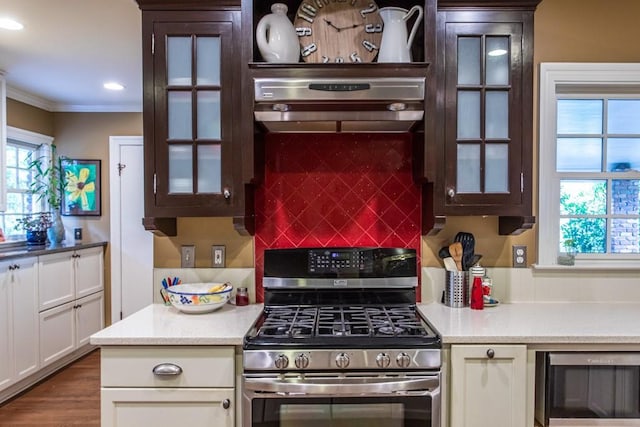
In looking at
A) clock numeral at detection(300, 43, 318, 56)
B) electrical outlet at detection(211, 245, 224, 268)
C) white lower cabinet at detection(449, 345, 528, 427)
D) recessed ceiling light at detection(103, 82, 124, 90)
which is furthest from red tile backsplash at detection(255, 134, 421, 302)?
recessed ceiling light at detection(103, 82, 124, 90)

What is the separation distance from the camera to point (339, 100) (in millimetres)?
1716

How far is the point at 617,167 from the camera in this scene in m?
2.21

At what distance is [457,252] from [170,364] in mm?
1394

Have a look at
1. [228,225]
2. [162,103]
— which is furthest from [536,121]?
[162,103]

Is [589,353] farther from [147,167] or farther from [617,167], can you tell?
[147,167]

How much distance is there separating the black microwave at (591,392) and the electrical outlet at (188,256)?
5.47ft

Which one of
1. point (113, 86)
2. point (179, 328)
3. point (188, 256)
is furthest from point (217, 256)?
point (113, 86)

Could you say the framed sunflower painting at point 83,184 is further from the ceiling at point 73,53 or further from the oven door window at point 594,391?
the oven door window at point 594,391

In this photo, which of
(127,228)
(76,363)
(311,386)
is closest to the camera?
(311,386)

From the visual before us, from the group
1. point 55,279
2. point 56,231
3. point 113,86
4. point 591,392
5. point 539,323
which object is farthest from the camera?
point 56,231

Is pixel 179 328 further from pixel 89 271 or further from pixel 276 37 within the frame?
pixel 89 271

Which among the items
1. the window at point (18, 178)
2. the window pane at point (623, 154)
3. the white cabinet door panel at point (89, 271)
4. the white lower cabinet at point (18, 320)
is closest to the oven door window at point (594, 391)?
the window pane at point (623, 154)

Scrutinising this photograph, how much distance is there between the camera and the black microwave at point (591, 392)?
1.58 meters

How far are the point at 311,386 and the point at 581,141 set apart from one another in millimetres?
1917
